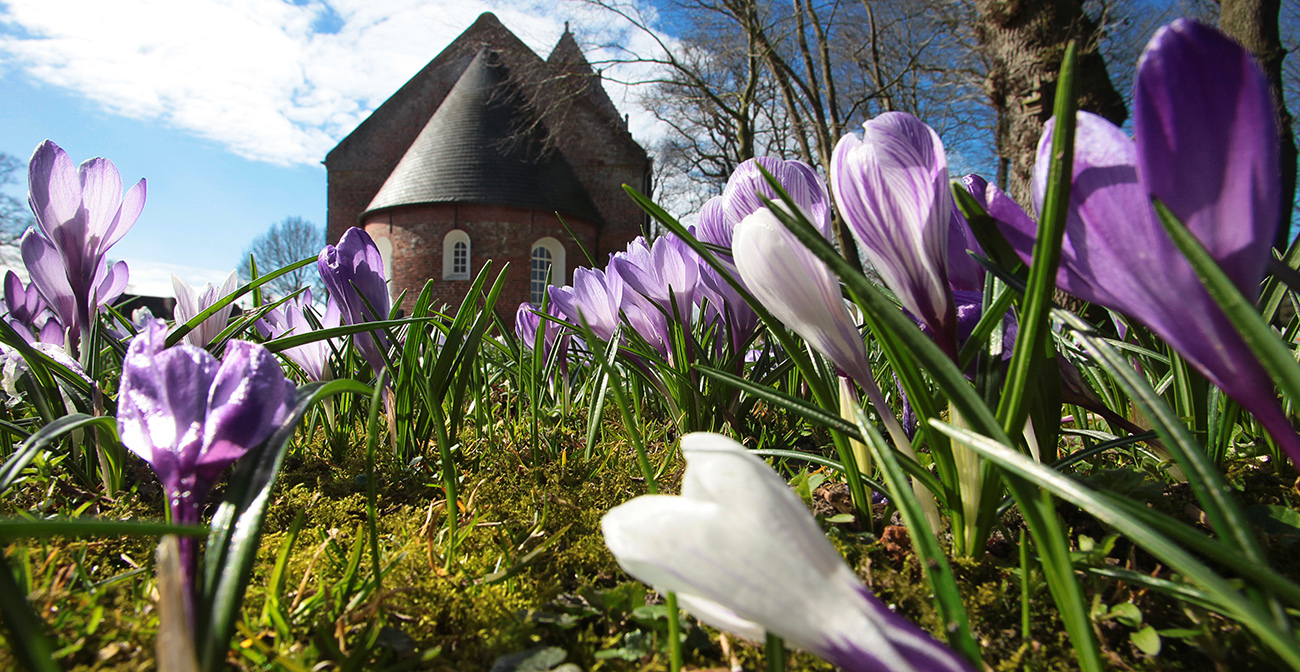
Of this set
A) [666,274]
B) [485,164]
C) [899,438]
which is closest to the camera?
[899,438]

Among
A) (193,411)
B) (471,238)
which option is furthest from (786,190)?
(471,238)

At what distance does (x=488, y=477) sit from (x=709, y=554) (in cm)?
85

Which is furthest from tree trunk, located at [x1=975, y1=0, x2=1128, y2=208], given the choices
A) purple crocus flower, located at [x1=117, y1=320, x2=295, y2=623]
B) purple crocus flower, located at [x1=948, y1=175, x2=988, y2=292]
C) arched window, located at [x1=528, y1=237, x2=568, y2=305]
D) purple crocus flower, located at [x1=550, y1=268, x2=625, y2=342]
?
arched window, located at [x1=528, y1=237, x2=568, y2=305]

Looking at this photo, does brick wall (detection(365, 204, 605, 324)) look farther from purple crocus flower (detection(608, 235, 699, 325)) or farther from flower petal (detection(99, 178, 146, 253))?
Result: flower petal (detection(99, 178, 146, 253))

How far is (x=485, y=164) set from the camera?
1848 cm

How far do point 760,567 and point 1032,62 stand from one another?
20.1 feet

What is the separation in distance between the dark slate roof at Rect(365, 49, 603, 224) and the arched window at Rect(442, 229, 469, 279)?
1.06 metres

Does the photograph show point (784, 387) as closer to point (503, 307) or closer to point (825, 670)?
point (825, 670)

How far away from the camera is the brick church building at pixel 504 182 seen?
17922mm

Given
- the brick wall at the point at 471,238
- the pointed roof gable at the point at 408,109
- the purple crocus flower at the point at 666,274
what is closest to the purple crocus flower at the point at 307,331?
the purple crocus flower at the point at 666,274

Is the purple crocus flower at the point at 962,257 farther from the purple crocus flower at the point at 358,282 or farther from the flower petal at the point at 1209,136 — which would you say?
the purple crocus flower at the point at 358,282

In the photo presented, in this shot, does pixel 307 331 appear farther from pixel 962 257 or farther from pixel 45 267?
pixel 962 257

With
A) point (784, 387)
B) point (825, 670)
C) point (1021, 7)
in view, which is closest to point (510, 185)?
point (1021, 7)

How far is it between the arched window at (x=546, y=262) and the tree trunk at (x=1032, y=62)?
1429 cm
